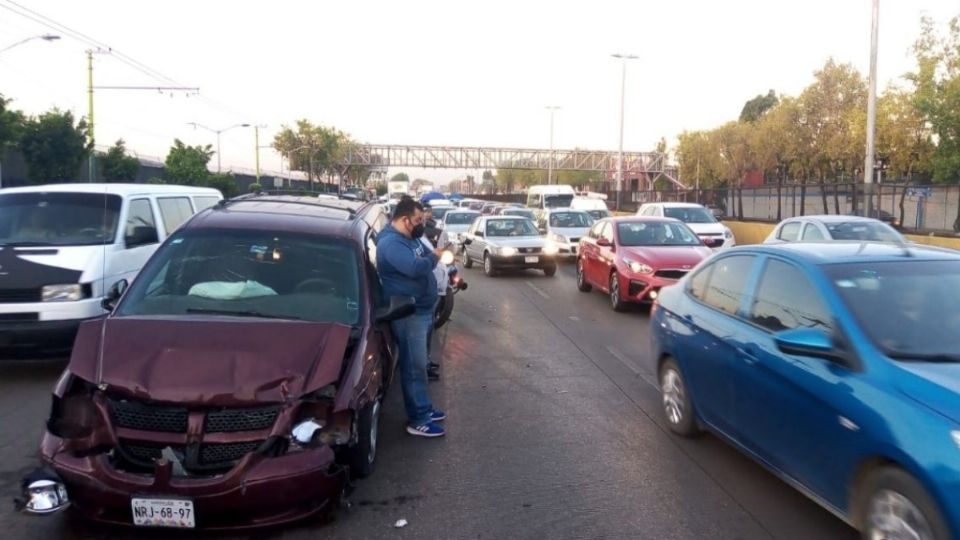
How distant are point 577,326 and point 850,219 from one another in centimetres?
632

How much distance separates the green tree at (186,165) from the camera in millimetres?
45906

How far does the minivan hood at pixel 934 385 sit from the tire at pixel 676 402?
218 cm

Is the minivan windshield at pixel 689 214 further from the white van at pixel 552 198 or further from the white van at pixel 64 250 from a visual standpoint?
the white van at pixel 64 250

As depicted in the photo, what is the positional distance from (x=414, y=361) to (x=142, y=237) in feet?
16.0

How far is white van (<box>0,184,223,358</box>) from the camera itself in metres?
7.54

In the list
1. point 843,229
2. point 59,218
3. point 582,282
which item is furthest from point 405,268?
point 843,229

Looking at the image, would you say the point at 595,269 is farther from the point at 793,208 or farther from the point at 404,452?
the point at 793,208

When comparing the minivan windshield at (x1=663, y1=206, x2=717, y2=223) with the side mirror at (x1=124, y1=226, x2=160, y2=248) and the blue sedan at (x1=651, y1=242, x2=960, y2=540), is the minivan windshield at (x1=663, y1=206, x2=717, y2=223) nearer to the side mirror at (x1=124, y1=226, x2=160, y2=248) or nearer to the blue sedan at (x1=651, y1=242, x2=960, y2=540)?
the side mirror at (x1=124, y1=226, x2=160, y2=248)

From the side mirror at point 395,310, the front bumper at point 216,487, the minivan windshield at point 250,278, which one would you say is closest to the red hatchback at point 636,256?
the side mirror at point 395,310

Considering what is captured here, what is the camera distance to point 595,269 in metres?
14.3

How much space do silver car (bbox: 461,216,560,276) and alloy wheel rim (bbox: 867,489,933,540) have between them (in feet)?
47.5

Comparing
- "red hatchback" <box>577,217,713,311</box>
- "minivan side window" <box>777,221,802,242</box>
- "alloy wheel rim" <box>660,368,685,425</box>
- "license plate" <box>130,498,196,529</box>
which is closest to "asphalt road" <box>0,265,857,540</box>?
"alloy wheel rim" <box>660,368,685,425</box>

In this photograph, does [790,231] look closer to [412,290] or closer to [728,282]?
[728,282]

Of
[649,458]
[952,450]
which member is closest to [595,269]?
[649,458]
